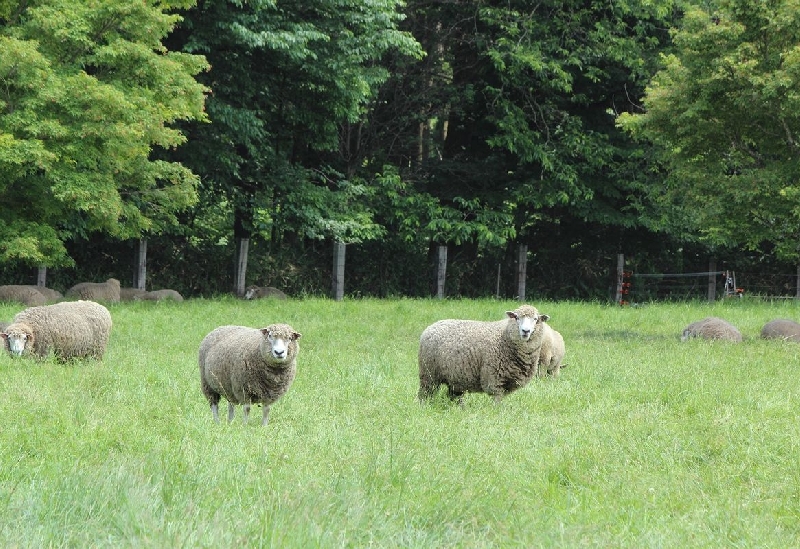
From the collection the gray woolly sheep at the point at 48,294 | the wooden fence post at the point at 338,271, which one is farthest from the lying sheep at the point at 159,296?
the wooden fence post at the point at 338,271

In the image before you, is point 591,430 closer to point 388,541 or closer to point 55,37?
point 388,541

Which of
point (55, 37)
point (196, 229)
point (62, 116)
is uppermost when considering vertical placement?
point (55, 37)

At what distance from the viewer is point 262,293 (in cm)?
2556

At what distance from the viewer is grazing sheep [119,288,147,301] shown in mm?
23250

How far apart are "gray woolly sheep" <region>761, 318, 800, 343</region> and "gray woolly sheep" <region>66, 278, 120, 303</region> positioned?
13876 mm

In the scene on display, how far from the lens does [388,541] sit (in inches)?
195

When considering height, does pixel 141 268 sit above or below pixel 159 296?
above

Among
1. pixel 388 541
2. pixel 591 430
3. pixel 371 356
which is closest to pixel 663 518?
pixel 388 541

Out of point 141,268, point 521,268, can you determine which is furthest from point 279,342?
point 521,268

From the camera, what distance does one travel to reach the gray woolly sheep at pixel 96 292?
22.5 meters

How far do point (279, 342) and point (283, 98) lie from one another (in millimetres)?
18385

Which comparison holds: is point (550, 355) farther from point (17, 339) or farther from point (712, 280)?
point (712, 280)

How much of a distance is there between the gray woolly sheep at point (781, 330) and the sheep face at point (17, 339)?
38.2 ft

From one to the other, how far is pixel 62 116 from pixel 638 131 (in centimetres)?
1061
